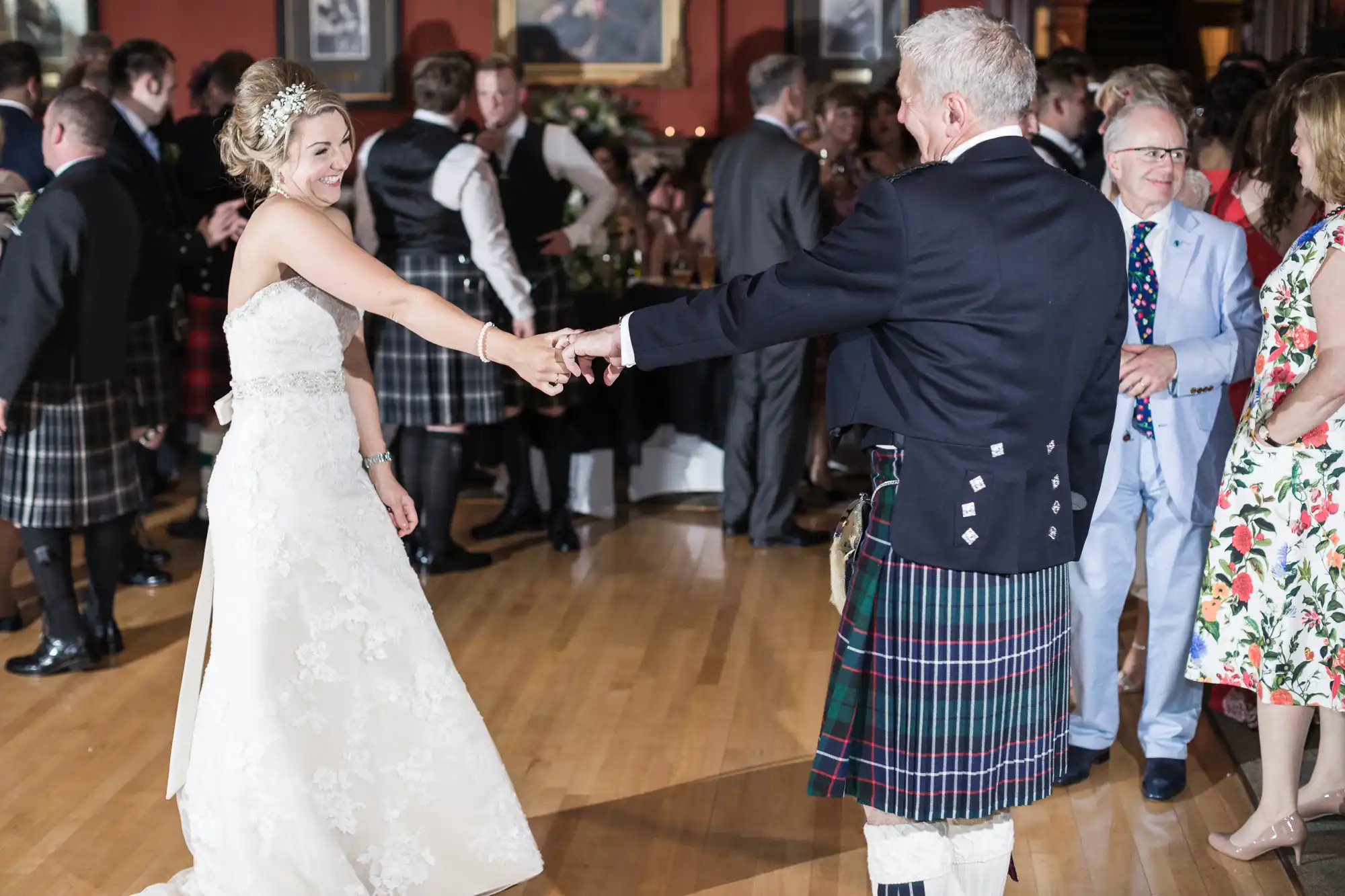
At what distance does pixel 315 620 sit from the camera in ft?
8.50

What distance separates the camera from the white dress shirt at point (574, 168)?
5262mm

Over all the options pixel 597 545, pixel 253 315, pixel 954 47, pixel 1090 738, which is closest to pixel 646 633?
pixel 597 545

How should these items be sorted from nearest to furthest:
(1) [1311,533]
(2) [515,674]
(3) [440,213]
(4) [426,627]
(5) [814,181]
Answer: (4) [426,627], (1) [1311,533], (2) [515,674], (3) [440,213], (5) [814,181]

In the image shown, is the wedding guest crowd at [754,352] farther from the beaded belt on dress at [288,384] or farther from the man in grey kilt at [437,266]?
the beaded belt on dress at [288,384]

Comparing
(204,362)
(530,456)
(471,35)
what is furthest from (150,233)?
(471,35)

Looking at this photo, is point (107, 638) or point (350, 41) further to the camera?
point (350, 41)

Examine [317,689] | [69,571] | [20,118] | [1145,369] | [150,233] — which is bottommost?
[69,571]

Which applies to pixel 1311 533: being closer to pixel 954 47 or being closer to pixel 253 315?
pixel 954 47

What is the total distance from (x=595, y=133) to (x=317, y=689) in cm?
465

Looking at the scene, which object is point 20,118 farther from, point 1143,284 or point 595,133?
point 1143,284

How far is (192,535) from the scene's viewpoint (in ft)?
18.5

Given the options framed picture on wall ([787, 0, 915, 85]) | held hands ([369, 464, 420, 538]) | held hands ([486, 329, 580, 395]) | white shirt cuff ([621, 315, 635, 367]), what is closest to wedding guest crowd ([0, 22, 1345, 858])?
white shirt cuff ([621, 315, 635, 367])

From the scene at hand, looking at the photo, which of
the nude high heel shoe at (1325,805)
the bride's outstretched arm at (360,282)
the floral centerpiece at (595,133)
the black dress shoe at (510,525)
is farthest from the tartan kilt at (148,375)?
the nude high heel shoe at (1325,805)

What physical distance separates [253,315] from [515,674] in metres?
1.78
